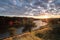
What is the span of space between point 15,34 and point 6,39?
4.6 inches

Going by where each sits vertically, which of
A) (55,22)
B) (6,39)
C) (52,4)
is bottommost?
(6,39)

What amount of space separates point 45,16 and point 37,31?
208 mm

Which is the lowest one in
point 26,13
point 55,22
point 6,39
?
point 6,39

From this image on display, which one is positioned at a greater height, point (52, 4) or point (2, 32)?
point (52, 4)

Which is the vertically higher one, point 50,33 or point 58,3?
point 58,3

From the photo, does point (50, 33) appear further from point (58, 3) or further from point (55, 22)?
point (58, 3)

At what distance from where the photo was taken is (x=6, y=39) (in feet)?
4.06

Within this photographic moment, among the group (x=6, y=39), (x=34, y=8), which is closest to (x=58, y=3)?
(x=34, y=8)

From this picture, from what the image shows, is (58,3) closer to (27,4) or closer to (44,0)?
(44,0)

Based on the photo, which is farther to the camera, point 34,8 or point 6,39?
point 34,8

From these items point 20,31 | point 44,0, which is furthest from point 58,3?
point 20,31

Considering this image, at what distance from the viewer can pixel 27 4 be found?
1335mm

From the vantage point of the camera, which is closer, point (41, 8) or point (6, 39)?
point (6, 39)

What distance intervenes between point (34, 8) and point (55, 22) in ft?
1.01
